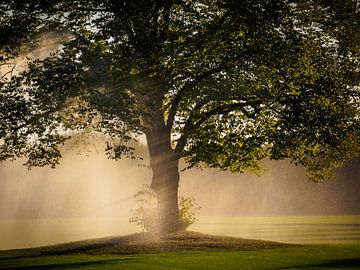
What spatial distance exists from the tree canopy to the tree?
0.06 metres

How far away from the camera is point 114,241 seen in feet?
109

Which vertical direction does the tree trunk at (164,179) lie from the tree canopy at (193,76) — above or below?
below

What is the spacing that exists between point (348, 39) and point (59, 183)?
145803 millimetres

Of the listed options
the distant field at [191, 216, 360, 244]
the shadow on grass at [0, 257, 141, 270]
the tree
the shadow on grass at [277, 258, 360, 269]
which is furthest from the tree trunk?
the shadow on grass at [277, 258, 360, 269]

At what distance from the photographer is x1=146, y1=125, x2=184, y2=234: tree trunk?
34344mm

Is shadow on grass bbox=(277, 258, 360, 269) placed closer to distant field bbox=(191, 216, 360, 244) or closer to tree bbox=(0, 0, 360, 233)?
tree bbox=(0, 0, 360, 233)

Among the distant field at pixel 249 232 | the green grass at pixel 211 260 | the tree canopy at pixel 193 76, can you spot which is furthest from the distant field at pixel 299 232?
the green grass at pixel 211 260

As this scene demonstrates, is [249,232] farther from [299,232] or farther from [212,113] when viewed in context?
[212,113]

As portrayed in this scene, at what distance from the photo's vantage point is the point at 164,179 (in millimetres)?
34438

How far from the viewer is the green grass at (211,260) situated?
2102cm

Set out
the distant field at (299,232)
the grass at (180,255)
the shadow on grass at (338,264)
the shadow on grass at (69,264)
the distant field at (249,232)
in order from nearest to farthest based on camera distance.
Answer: the shadow on grass at (338,264), the grass at (180,255), the shadow on grass at (69,264), the distant field at (299,232), the distant field at (249,232)

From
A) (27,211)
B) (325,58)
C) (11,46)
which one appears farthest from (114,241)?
(27,211)

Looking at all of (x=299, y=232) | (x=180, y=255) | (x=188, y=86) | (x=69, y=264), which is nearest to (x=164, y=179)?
(x=188, y=86)

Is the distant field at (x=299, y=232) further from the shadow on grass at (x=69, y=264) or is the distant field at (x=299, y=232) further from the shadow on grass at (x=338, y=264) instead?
the shadow on grass at (x=69, y=264)
